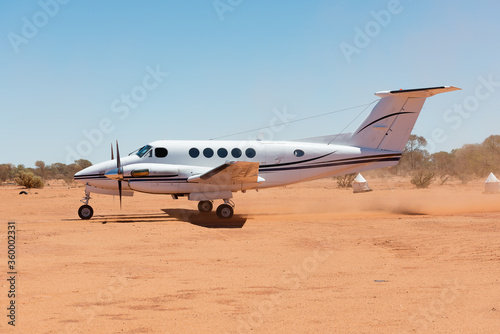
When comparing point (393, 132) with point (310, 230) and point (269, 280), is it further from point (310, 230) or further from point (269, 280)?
point (269, 280)

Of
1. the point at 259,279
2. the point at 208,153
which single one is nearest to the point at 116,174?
the point at 208,153

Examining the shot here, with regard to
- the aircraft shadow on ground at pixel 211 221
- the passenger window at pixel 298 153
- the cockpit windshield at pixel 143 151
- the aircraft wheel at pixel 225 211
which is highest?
the cockpit windshield at pixel 143 151

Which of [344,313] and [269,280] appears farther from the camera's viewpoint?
[269,280]

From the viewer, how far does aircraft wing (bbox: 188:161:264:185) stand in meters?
15.7

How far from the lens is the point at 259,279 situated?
24.3 ft

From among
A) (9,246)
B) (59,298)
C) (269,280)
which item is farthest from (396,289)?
(9,246)

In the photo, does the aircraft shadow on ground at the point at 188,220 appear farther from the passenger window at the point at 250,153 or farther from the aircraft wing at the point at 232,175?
the passenger window at the point at 250,153

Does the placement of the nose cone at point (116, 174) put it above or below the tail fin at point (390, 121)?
below

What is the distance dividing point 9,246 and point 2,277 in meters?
3.66

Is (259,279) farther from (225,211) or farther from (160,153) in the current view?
(160,153)

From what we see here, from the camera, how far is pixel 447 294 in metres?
6.30

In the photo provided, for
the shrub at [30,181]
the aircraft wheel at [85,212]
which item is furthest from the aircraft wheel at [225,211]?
the shrub at [30,181]

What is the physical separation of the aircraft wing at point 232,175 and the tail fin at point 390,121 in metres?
5.27

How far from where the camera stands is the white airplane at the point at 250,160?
1712 cm
